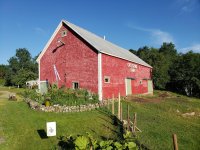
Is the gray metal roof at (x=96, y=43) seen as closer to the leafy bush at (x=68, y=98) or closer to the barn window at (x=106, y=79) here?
the barn window at (x=106, y=79)

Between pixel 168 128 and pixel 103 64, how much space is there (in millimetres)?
11184

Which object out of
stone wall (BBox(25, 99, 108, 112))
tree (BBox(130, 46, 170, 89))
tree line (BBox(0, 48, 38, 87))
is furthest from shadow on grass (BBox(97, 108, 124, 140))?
tree line (BBox(0, 48, 38, 87))

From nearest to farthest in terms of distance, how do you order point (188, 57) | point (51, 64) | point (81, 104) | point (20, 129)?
1. point (20, 129)
2. point (81, 104)
3. point (51, 64)
4. point (188, 57)

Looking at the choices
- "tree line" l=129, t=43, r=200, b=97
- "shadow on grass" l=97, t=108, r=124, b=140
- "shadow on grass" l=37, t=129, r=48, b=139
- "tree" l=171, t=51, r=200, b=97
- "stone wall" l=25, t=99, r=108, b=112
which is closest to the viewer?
"shadow on grass" l=37, t=129, r=48, b=139

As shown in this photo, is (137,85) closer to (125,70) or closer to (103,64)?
(125,70)

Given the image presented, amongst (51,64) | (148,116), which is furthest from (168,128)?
(51,64)

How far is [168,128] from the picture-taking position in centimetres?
1264

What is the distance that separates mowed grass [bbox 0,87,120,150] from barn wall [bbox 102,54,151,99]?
639 centimetres

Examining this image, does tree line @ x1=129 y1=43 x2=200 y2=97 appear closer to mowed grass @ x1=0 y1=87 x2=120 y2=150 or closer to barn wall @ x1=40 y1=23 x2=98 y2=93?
barn wall @ x1=40 y1=23 x2=98 y2=93

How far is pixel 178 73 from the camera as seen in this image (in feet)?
144

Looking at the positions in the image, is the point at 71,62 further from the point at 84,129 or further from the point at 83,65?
the point at 84,129

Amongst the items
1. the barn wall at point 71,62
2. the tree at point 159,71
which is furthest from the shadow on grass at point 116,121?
the tree at point 159,71

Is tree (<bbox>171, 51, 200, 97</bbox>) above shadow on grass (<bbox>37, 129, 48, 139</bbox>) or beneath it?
above

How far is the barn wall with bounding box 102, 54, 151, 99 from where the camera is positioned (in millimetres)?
22625
